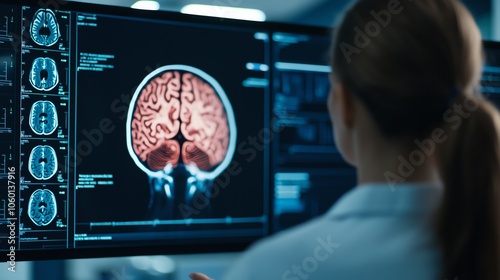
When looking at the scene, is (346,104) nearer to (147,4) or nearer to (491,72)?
(491,72)

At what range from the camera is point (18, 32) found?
97 centimetres

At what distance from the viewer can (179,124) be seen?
3.52 ft

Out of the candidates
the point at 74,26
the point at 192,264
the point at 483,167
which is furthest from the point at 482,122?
the point at 192,264

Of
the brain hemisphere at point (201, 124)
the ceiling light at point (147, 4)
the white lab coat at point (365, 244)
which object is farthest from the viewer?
the ceiling light at point (147, 4)

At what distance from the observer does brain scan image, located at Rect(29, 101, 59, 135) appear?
976 millimetres

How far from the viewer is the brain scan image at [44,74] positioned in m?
0.98

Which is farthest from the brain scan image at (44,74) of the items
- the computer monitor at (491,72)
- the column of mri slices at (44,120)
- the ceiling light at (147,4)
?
the ceiling light at (147,4)

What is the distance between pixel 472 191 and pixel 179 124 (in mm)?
542

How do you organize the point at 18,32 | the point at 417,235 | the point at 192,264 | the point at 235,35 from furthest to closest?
the point at 192,264 < the point at 235,35 < the point at 18,32 < the point at 417,235

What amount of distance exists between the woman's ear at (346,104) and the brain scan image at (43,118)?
1.59 ft

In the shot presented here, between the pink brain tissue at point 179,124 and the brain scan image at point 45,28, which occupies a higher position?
the brain scan image at point 45,28

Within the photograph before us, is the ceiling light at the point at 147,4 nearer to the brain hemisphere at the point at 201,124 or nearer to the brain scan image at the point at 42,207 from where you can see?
the brain hemisphere at the point at 201,124

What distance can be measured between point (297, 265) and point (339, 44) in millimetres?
239

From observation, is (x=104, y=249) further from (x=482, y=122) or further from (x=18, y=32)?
(x=482, y=122)
